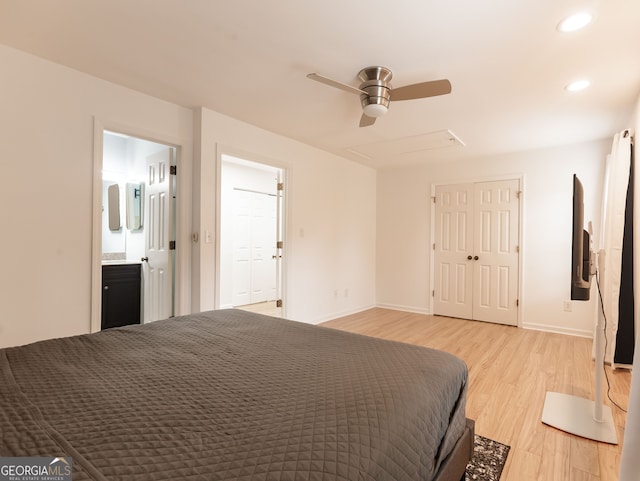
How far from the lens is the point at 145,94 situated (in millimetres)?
2918

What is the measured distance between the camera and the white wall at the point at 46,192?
224cm

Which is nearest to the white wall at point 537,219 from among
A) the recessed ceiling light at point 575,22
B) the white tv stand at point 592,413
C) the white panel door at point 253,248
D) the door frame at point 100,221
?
the white tv stand at point 592,413

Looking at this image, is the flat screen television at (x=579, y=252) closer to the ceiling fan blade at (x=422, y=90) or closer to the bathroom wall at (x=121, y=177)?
the ceiling fan blade at (x=422, y=90)

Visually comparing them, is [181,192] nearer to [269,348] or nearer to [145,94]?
[145,94]

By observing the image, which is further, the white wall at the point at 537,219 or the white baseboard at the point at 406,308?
the white baseboard at the point at 406,308

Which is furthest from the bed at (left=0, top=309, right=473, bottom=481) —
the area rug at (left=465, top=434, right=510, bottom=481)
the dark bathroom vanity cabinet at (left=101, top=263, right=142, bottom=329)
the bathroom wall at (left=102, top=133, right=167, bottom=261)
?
the bathroom wall at (left=102, top=133, right=167, bottom=261)

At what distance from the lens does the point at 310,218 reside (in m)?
4.49

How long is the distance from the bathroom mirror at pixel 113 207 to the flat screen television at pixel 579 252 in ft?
15.3

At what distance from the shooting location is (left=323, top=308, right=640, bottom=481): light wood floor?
178 cm

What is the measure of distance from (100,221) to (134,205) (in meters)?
1.55

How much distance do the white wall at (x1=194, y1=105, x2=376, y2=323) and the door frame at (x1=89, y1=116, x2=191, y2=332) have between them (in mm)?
127

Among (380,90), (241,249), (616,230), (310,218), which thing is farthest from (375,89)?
(241,249)

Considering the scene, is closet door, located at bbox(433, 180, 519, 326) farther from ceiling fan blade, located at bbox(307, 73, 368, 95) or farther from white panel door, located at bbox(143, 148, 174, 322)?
white panel door, located at bbox(143, 148, 174, 322)

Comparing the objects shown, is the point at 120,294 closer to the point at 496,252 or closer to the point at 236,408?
the point at 236,408
